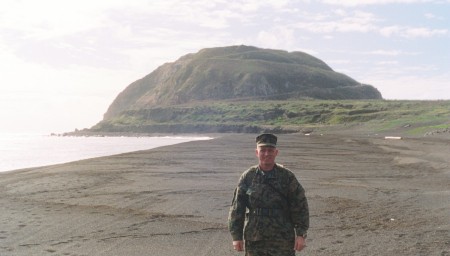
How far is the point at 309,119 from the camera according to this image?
104938 mm

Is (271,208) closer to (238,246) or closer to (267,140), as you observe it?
(238,246)

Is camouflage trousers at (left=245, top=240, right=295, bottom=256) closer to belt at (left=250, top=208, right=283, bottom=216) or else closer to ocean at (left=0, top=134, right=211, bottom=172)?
belt at (left=250, top=208, right=283, bottom=216)

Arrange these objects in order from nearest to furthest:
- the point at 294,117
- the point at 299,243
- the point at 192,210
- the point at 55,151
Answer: the point at 299,243, the point at 192,210, the point at 55,151, the point at 294,117

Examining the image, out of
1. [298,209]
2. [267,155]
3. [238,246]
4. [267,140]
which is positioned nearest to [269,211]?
[298,209]

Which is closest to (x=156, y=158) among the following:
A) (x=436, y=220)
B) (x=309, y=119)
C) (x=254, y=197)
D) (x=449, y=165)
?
(x=449, y=165)

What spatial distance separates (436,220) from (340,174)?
35.9 feet

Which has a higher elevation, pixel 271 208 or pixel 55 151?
pixel 271 208

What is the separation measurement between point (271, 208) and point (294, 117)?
350ft

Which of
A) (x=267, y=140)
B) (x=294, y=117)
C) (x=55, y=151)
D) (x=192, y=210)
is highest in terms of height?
(x=294, y=117)

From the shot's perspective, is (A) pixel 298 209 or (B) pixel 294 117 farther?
(B) pixel 294 117

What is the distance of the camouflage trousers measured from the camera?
6.33m

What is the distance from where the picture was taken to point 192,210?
47.2ft

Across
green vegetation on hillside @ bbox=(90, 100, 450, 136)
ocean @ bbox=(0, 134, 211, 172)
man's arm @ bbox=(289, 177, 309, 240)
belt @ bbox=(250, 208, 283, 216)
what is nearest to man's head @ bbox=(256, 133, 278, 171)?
man's arm @ bbox=(289, 177, 309, 240)

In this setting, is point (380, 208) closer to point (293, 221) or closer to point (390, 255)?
point (390, 255)
